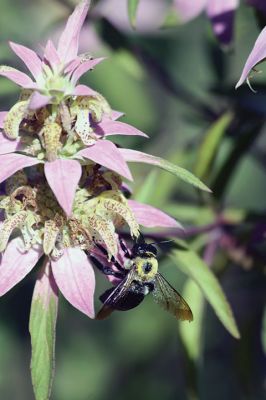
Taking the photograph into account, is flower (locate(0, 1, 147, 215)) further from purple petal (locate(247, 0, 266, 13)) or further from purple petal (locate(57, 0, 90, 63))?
purple petal (locate(247, 0, 266, 13))

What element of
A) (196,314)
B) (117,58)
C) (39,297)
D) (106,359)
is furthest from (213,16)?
(106,359)

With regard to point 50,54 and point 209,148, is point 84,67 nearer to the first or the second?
point 50,54

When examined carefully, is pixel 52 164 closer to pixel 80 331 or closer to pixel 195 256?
pixel 195 256

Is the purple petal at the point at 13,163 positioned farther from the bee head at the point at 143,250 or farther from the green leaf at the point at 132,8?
the green leaf at the point at 132,8

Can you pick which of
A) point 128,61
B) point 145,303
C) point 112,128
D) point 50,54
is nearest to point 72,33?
point 50,54

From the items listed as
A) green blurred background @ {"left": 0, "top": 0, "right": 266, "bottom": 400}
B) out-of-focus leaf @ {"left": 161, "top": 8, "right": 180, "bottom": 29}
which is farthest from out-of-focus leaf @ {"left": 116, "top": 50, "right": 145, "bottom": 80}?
out-of-focus leaf @ {"left": 161, "top": 8, "right": 180, "bottom": 29}
